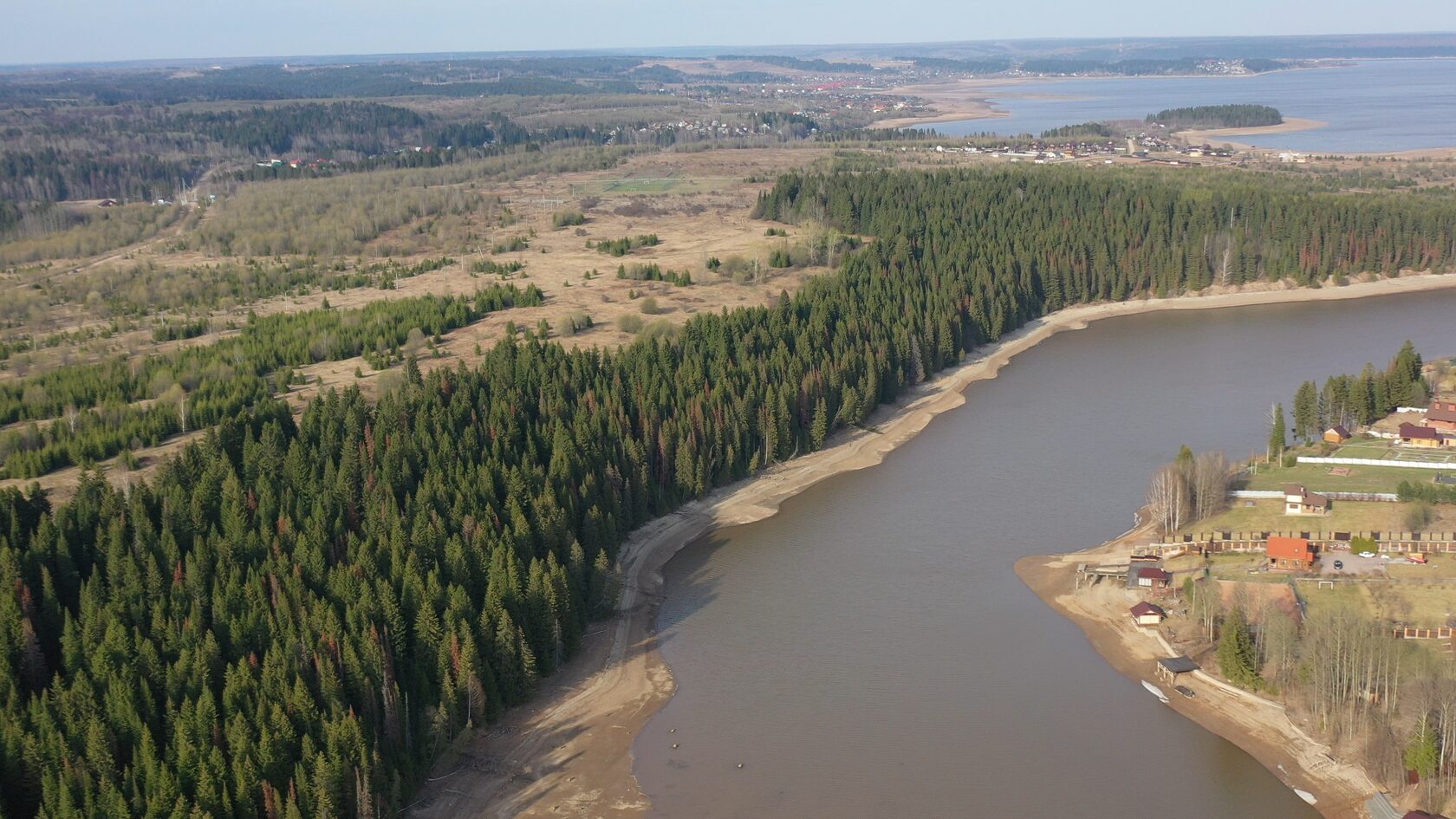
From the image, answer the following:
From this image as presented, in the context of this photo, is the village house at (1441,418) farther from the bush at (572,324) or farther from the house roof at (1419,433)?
the bush at (572,324)

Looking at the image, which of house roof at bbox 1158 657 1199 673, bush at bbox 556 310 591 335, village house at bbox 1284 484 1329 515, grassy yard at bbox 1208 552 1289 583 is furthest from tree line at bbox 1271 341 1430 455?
bush at bbox 556 310 591 335

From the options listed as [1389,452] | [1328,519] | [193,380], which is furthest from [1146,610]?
[193,380]

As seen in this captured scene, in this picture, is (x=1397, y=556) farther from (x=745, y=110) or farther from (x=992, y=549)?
(x=745, y=110)

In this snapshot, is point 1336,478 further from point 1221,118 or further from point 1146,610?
point 1221,118

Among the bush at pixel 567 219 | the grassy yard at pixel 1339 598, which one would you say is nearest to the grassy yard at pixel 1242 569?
the grassy yard at pixel 1339 598

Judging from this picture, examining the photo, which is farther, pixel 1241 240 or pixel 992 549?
pixel 1241 240

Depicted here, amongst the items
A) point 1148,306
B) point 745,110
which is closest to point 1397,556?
point 1148,306

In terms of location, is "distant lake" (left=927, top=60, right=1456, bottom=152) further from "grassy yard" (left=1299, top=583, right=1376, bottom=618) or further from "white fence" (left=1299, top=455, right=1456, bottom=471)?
"grassy yard" (left=1299, top=583, right=1376, bottom=618)
